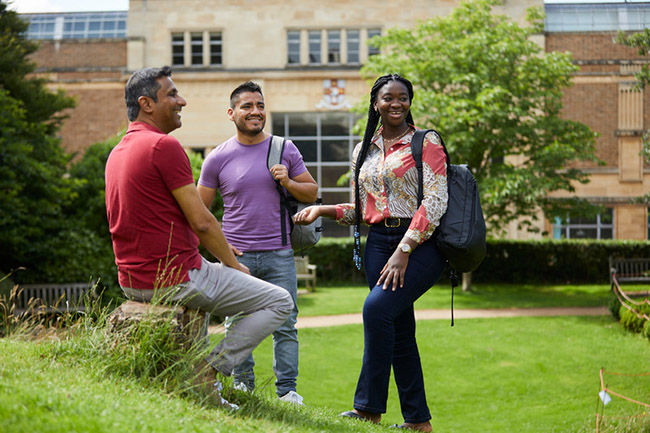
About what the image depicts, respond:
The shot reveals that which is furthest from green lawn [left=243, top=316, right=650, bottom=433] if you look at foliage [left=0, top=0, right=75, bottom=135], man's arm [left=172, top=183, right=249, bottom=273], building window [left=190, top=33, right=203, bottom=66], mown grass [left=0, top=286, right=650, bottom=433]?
building window [left=190, top=33, right=203, bottom=66]

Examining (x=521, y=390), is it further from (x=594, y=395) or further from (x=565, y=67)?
(x=565, y=67)

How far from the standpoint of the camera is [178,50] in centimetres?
3462

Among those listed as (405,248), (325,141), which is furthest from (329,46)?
(405,248)

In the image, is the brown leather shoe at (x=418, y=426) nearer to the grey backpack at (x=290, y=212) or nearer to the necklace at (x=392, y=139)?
the grey backpack at (x=290, y=212)

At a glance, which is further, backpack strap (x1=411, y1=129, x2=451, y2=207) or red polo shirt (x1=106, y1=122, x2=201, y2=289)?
backpack strap (x1=411, y1=129, x2=451, y2=207)

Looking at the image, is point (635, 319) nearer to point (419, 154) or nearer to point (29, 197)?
point (419, 154)

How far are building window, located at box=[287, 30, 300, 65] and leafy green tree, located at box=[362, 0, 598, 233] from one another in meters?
12.7

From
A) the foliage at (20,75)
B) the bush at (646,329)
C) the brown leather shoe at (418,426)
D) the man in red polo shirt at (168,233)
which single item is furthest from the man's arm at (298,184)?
the foliage at (20,75)

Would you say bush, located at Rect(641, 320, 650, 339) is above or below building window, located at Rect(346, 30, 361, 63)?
below

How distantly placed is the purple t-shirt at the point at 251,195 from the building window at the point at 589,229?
100 feet

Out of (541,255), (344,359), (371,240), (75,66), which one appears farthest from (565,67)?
(75,66)

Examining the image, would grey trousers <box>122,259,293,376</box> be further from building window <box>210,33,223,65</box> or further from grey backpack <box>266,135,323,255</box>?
building window <box>210,33,223,65</box>

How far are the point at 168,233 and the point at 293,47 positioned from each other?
3131cm

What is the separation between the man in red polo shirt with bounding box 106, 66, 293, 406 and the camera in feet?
13.2
